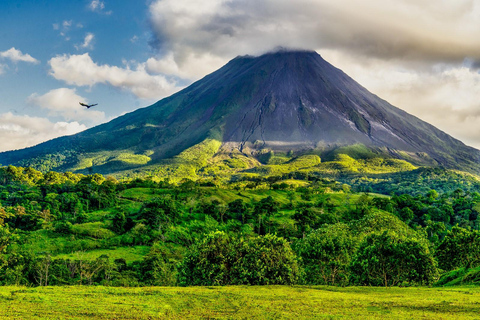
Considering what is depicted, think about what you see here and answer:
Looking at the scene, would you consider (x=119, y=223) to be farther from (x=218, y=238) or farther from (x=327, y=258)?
(x=327, y=258)

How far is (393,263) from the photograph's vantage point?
36188 millimetres

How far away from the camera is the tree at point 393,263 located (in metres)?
35.4

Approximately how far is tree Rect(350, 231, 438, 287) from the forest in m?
0.09

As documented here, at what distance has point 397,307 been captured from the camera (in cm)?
2447

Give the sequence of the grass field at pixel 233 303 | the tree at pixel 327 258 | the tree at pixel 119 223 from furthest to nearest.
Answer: the tree at pixel 119 223 < the tree at pixel 327 258 < the grass field at pixel 233 303

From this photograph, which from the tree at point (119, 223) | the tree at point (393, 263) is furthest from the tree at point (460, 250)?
the tree at point (119, 223)

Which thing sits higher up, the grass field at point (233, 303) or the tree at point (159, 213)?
the tree at point (159, 213)

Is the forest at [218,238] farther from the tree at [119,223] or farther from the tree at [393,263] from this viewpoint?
the tree at [119,223]

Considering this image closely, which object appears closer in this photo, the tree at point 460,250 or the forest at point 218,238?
the forest at point 218,238

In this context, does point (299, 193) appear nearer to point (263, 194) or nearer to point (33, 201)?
point (263, 194)

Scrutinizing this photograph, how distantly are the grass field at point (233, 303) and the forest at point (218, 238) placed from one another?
5915 mm

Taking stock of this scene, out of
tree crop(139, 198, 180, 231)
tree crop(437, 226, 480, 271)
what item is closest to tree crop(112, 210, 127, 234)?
tree crop(139, 198, 180, 231)

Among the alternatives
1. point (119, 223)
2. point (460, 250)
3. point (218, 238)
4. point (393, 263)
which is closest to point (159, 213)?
point (119, 223)

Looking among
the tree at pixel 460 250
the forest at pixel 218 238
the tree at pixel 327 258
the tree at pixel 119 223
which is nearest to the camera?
the forest at pixel 218 238
